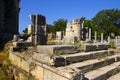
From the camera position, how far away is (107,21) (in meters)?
69.4

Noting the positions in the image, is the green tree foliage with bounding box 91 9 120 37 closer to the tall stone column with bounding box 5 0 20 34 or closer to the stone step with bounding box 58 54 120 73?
the tall stone column with bounding box 5 0 20 34

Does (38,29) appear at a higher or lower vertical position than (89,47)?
higher

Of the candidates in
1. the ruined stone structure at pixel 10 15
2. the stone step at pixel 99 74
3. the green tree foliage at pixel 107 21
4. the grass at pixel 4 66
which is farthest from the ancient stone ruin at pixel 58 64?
the green tree foliage at pixel 107 21

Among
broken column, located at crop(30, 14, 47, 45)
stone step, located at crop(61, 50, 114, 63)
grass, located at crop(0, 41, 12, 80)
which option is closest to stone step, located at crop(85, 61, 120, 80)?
stone step, located at crop(61, 50, 114, 63)

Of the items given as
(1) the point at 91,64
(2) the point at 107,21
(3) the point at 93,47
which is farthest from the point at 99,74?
(2) the point at 107,21

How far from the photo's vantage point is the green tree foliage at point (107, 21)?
222 feet

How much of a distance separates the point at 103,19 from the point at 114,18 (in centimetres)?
582

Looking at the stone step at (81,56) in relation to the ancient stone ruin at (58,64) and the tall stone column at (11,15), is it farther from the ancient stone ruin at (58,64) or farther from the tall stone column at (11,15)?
the tall stone column at (11,15)

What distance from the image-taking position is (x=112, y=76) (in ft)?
22.2

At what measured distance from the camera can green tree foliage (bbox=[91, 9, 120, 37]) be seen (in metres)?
67.6

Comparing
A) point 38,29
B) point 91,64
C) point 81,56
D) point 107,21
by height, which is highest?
point 107,21

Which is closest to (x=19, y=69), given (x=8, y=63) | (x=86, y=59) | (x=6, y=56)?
(x=8, y=63)

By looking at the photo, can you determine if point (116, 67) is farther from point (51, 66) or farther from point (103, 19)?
point (103, 19)

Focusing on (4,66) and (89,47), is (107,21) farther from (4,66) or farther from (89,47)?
(4,66)
